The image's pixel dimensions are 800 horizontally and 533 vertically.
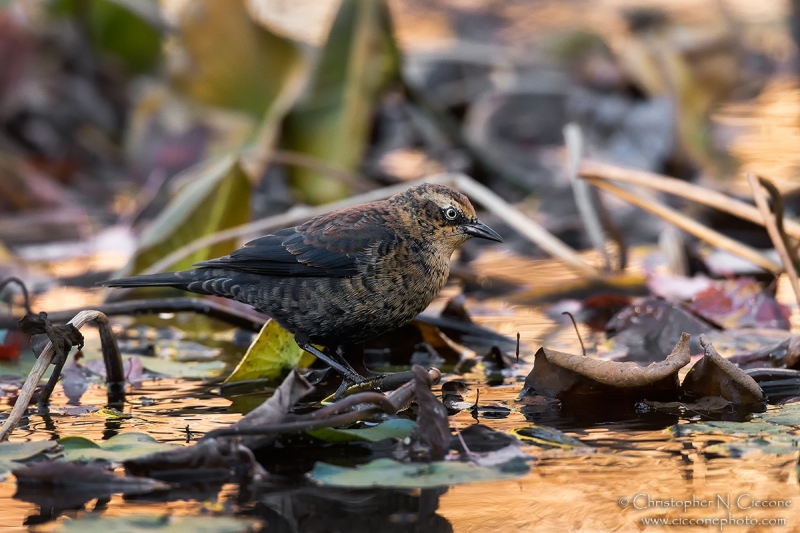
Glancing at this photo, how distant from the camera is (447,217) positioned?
5453mm

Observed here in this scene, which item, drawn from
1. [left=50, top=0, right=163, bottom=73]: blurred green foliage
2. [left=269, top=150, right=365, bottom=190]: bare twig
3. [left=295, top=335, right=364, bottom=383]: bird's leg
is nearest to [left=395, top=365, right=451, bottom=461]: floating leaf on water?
[left=295, top=335, right=364, bottom=383]: bird's leg

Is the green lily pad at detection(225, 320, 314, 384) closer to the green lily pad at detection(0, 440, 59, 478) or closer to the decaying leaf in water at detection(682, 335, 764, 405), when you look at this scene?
the green lily pad at detection(0, 440, 59, 478)

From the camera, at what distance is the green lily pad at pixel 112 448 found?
365 cm

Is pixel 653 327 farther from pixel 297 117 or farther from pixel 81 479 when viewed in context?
pixel 297 117

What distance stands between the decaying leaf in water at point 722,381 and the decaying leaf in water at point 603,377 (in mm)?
82

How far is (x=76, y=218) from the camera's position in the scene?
365 inches

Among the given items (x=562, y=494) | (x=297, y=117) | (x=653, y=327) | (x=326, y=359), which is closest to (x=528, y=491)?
(x=562, y=494)

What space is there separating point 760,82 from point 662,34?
3.49m

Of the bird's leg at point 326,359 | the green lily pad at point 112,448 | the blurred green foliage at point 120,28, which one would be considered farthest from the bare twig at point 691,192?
the blurred green foliage at point 120,28

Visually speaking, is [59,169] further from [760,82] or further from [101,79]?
[760,82]

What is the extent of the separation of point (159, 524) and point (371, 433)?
3.19 ft

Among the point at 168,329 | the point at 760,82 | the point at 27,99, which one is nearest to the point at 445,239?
the point at 168,329

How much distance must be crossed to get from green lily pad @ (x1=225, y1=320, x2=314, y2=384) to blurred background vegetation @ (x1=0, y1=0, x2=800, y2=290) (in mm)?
1310

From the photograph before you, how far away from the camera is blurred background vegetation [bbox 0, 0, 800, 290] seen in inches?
339
